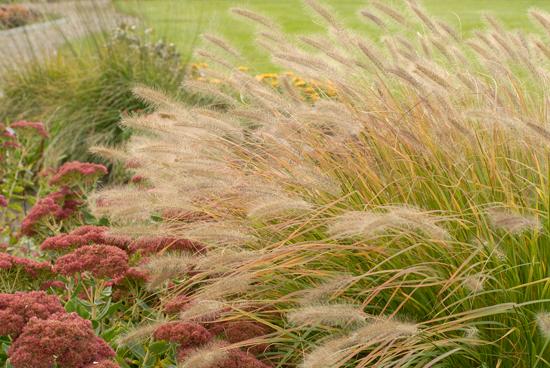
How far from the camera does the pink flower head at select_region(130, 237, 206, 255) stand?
12.2ft

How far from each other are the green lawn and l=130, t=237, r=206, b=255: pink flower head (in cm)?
377

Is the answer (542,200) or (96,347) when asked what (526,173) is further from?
(96,347)

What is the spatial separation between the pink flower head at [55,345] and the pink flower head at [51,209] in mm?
1605

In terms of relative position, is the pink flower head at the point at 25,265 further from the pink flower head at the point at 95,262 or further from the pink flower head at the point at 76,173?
the pink flower head at the point at 76,173

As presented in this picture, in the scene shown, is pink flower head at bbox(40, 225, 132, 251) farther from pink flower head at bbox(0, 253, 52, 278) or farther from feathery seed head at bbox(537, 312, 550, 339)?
feathery seed head at bbox(537, 312, 550, 339)

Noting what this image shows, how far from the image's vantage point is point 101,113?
23.5 ft

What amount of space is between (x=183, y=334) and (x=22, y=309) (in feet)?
1.64

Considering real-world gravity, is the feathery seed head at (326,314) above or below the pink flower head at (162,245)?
above

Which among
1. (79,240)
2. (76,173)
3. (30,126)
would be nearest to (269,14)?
(30,126)

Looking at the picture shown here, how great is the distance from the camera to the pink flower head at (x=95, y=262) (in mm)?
3315

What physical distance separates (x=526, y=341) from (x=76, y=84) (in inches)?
202

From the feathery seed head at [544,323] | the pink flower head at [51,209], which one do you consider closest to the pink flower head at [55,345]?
the feathery seed head at [544,323]

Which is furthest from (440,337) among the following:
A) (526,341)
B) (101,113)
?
(101,113)

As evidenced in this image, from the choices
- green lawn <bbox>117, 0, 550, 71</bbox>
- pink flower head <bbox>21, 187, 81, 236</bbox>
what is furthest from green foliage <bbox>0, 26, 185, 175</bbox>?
pink flower head <bbox>21, 187, 81, 236</bbox>
